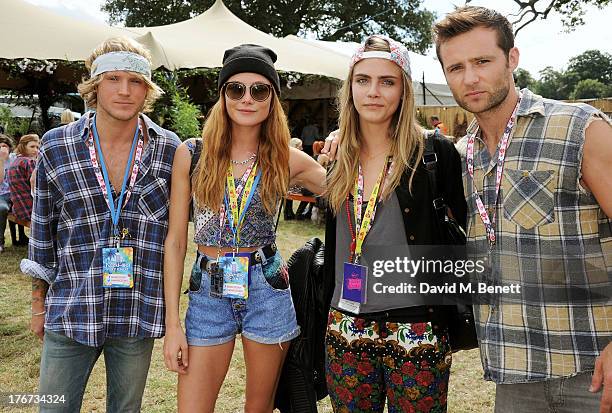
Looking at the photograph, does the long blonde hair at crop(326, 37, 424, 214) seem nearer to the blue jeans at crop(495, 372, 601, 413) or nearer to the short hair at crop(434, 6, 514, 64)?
the short hair at crop(434, 6, 514, 64)

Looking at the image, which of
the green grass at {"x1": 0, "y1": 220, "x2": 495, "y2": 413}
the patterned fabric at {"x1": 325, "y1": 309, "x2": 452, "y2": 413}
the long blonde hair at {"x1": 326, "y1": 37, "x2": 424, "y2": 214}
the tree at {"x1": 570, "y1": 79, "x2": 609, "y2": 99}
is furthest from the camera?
the tree at {"x1": 570, "y1": 79, "x2": 609, "y2": 99}

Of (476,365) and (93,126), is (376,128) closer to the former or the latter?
(93,126)

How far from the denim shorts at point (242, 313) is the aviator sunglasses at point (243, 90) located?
768mm

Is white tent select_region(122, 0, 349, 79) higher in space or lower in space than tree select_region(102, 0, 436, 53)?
lower

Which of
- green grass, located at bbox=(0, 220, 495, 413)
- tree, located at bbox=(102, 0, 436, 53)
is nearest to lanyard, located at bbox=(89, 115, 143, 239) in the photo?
green grass, located at bbox=(0, 220, 495, 413)

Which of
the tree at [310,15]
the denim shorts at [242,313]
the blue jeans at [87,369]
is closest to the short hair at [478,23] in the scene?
the denim shorts at [242,313]

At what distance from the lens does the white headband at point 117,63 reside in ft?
7.68

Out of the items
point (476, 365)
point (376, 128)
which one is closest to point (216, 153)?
point (376, 128)

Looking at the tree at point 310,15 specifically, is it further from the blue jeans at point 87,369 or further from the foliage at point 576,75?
the foliage at point 576,75

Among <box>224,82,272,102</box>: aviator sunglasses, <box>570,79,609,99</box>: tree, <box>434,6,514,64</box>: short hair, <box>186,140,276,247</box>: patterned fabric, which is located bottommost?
<box>186,140,276,247</box>: patterned fabric

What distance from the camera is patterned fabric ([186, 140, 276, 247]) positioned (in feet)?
7.73

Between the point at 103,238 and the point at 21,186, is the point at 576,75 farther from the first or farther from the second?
the point at 103,238

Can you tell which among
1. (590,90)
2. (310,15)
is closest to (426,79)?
(310,15)

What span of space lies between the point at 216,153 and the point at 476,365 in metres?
3.24
